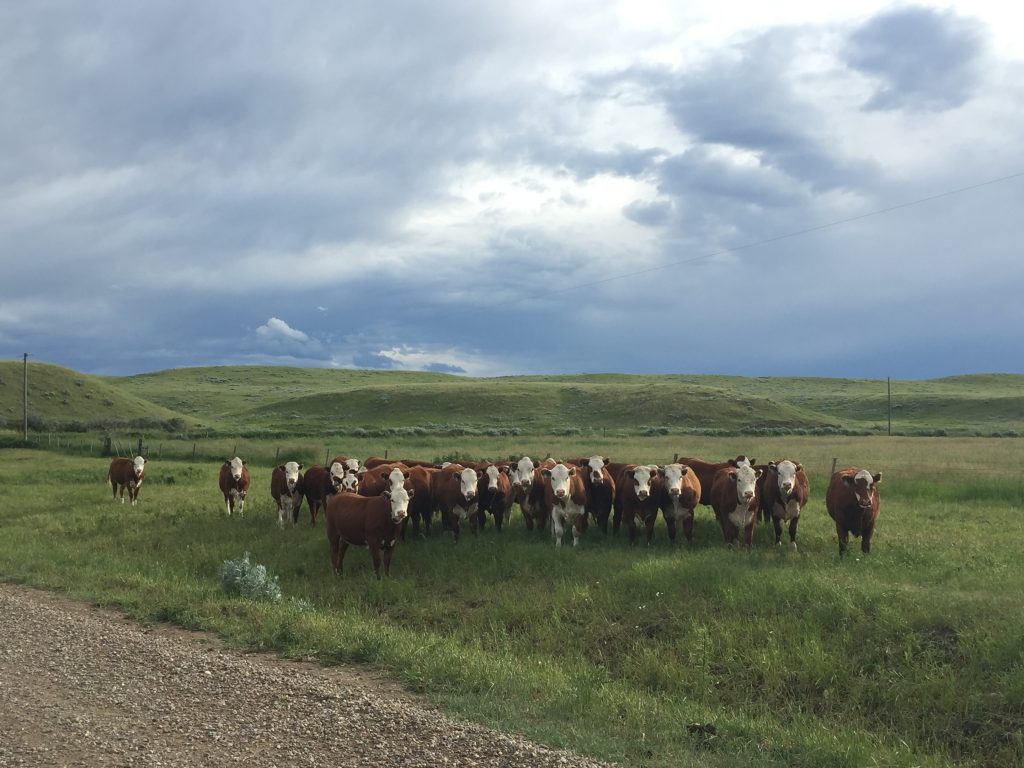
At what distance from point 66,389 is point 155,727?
78.3 metres

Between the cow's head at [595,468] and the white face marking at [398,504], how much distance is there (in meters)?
4.51

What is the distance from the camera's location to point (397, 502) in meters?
13.8

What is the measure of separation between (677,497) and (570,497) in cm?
208

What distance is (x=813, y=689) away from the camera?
8.57 m

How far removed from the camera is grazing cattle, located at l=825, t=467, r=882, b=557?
45.2ft

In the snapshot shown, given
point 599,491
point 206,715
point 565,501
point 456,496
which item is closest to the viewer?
point 206,715

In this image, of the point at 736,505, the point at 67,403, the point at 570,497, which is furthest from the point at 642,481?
the point at 67,403

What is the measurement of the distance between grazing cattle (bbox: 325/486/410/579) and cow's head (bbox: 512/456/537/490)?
3412 millimetres

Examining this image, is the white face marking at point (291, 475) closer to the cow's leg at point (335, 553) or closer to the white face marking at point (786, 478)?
the cow's leg at point (335, 553)

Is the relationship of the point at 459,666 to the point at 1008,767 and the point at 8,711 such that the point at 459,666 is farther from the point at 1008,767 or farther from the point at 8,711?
the point at 1008,767

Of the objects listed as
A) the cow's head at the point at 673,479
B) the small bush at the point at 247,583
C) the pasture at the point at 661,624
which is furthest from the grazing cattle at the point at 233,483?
the cow's head at the point at 673,479

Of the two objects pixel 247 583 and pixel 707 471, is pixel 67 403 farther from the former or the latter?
pixel 247 583

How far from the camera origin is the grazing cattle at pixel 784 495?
49.1ft

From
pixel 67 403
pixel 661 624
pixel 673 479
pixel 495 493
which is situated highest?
pixel 67 403
